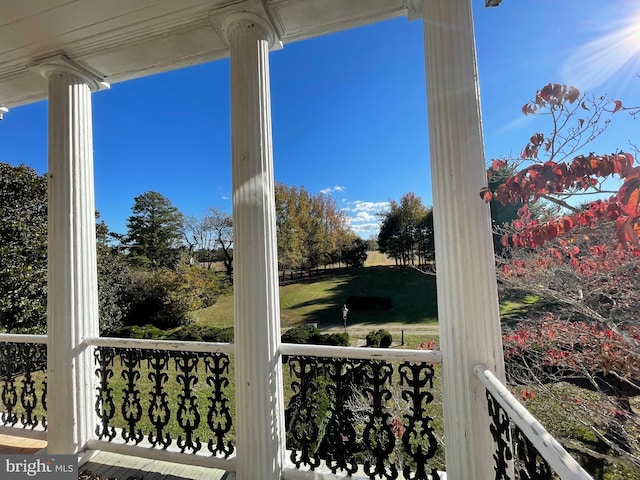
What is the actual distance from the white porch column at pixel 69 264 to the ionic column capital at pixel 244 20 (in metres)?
→ 1.34

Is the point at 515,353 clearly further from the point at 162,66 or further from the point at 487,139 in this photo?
the point at 162,66

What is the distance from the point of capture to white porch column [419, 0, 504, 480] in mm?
1254

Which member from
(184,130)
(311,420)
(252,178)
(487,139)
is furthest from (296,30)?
(184,130)

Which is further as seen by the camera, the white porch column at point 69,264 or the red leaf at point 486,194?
the white porch column at point 69,264

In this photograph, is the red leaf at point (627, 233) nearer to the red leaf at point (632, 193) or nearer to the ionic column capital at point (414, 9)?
the red leaf at point (632, 193)

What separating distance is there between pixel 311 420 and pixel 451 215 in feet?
4.76

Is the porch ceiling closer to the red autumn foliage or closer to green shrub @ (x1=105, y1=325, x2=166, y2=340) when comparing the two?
the red autumn foliage

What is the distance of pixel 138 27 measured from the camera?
192 centimetres

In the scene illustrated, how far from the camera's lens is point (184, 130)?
4973 millimetres

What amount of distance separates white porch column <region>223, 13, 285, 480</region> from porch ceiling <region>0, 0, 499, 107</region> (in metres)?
0.24

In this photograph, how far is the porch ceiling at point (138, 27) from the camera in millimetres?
1734

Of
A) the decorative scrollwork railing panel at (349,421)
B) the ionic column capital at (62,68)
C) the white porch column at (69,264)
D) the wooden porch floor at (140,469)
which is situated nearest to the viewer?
the decorative scrollwork railing panel at (349,421)

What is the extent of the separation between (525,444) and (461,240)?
0.78 meters

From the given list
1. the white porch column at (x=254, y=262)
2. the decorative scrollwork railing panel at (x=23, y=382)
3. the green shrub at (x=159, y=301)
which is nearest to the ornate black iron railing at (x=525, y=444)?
the white porch column at (x=254, y=262)
